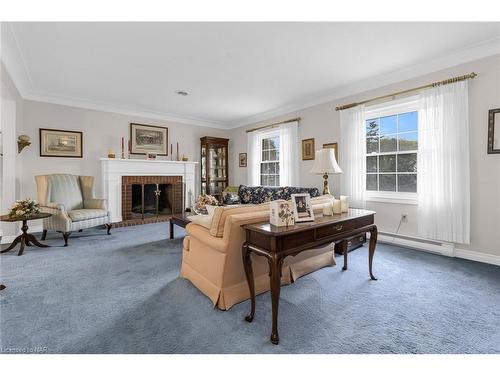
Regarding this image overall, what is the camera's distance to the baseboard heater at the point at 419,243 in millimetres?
3168

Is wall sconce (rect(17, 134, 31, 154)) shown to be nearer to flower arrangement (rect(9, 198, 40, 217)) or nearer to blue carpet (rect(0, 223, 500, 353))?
flower arrangement (rect(9, 198, 40, 217))

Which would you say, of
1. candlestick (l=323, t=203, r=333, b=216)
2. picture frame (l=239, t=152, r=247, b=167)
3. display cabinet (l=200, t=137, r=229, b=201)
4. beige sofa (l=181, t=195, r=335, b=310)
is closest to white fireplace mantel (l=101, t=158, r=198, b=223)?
display cabinet (l=200, t=137, r=229, b=201)

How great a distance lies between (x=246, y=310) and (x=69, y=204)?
401cm

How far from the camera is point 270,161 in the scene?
5801 mm

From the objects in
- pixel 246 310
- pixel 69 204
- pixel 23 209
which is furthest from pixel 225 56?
pixel 69 204

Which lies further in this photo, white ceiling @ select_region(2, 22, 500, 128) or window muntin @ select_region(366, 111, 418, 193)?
window muntin @ select_region(366, 111, 418, 193)

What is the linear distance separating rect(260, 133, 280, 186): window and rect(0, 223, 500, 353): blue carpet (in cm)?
304

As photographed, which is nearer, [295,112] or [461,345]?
[461,345]

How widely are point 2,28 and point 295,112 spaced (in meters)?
4.34

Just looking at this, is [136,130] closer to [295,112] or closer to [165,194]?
[165,194]

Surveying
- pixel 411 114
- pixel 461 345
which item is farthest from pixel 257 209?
pixel 411 114

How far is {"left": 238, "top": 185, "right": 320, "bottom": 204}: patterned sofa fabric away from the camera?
4395 mm

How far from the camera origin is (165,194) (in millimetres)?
5914
